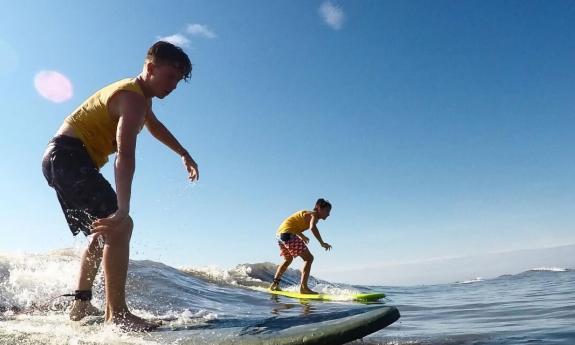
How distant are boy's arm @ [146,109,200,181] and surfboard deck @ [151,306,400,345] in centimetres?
146

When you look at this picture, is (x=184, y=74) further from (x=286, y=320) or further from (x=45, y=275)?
(x=45, y=275)

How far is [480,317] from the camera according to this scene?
6301 mm

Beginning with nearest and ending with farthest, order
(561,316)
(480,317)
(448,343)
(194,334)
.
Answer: (194,334)
(448,343)
(561,316)
(480,317)

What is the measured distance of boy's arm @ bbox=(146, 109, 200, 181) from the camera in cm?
409

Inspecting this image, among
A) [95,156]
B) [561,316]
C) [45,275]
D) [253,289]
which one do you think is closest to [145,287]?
[45,275]

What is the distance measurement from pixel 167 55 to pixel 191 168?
46.8 inches

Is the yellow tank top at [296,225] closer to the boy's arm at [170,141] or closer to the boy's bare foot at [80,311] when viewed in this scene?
the boy's arm at [170,141]

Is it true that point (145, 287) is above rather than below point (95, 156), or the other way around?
below

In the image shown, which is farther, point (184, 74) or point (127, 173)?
point (184, 74)

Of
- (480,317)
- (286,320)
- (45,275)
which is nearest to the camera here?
(286,320)

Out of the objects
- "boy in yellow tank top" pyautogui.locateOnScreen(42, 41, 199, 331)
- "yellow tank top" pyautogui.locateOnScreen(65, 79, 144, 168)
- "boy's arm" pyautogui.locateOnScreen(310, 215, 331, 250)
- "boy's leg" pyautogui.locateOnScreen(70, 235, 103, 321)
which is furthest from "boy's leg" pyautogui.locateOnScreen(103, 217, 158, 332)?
"boy's arm" pyautogui.locateOnScreen(310, 215, 331, 250)

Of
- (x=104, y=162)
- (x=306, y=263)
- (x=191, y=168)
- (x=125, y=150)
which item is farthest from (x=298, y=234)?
(x=125, y=150)

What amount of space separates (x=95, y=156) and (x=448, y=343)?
356 cm

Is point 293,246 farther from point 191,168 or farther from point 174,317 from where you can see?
point 174,317
